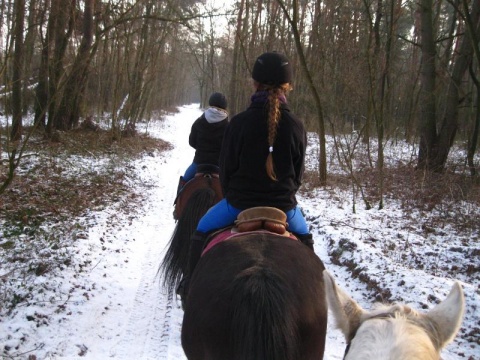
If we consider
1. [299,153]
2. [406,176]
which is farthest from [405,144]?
[299,153]

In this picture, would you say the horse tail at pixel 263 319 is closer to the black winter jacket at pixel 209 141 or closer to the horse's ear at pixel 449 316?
the horse's ear at pixel 449 316

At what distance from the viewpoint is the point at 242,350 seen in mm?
1928

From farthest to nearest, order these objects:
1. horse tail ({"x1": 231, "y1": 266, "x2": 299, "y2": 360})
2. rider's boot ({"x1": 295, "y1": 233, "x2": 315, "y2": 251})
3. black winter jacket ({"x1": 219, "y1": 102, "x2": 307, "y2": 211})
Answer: rider's boot ({"x1": 295, "y1": 233, "x2": 315, "y2": 251}) < black winter jacket ({"x1": 219, "y1": 102, "x2": 307, "y2": 211}) < horse tail ({"x1": 231, "y1": 266, "x2": 299, "y2": 360})

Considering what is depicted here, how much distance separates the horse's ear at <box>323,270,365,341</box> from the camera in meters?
1.59

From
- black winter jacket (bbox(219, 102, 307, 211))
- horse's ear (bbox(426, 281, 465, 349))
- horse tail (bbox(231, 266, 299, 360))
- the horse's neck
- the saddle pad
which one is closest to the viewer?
the horse's neck

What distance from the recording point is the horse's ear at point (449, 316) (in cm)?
148

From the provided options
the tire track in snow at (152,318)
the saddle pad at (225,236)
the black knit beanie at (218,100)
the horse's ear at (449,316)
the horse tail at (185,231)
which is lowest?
the tire track in snow at (152,318)

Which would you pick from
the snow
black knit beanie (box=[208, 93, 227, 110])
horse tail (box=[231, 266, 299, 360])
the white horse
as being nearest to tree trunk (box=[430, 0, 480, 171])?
the snow

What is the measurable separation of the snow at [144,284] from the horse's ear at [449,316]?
1175mm

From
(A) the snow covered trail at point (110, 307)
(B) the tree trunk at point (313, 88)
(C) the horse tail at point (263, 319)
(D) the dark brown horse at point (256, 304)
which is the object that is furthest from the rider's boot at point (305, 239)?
(B) the tree trunk at point (313, 88)

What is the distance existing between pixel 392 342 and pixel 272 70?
2094mm

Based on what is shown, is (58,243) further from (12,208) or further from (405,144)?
(405,144)

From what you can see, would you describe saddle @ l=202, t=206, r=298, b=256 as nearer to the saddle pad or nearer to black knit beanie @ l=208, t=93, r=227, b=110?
the saddle pad

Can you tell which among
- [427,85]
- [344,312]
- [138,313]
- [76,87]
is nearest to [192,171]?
[138,313]
